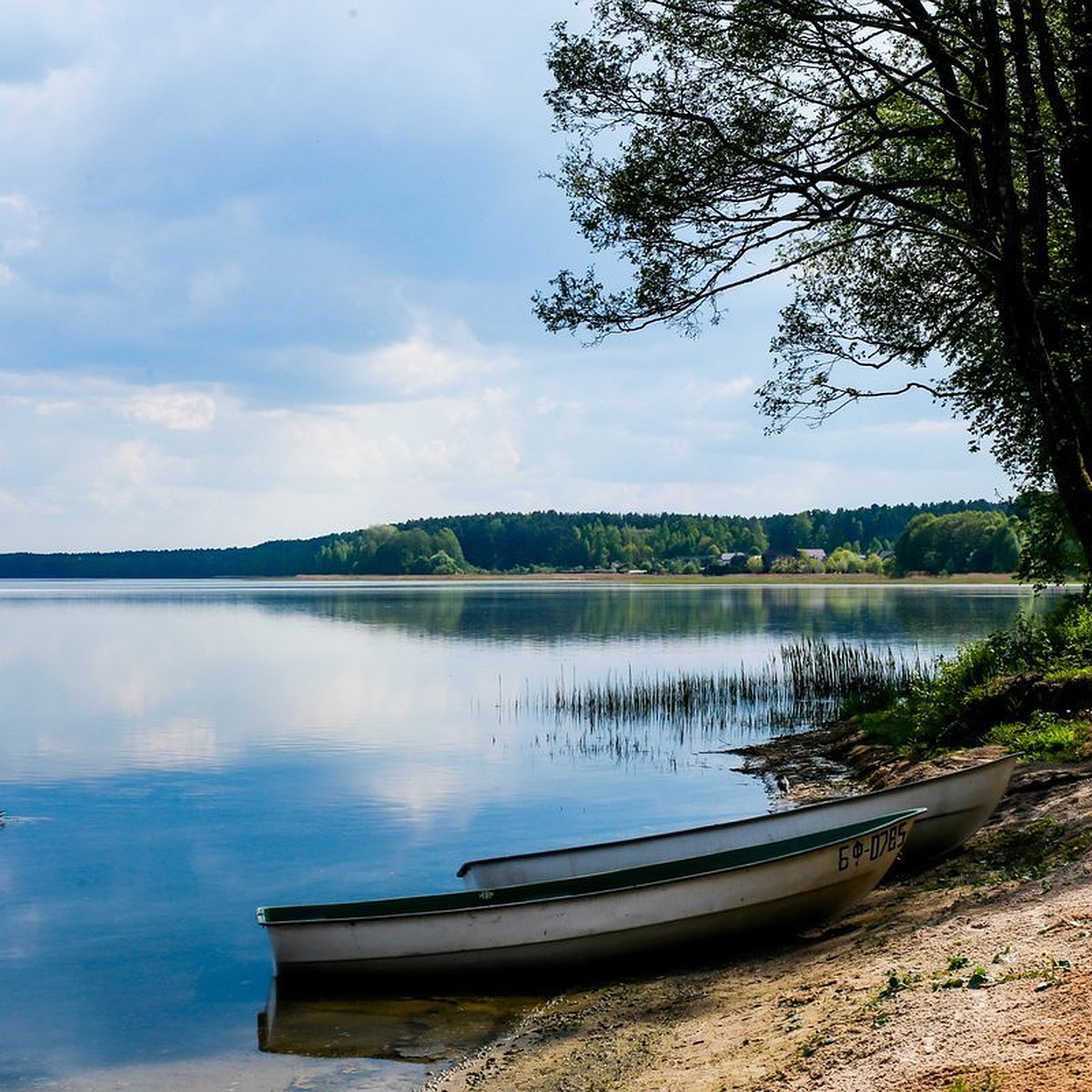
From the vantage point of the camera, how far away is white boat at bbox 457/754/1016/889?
10844 millimetres

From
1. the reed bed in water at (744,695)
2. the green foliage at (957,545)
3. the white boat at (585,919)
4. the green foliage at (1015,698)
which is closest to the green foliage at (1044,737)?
the green foliage at (1015,698)

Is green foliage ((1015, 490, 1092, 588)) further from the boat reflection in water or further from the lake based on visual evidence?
the boat reflection in water

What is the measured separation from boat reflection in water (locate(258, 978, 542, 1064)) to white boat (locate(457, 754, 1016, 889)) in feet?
5.94

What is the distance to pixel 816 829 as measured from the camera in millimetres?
11273

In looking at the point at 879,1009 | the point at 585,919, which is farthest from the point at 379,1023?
the point at 879,1009

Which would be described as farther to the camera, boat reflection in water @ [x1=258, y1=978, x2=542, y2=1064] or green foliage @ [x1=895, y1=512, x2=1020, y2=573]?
green foliage @ [x1=895, y1=512, x2=1020, y2=573]

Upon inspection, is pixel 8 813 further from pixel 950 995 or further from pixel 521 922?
pixel 950 995

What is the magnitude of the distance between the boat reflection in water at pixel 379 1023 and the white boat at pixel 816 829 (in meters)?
1.81

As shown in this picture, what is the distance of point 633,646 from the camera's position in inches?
1839

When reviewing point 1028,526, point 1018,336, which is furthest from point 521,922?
point 1028,526

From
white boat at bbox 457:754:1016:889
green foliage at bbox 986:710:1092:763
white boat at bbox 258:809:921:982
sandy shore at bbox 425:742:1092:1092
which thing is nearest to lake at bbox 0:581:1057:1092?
white boat at bbox 258:809:921:982

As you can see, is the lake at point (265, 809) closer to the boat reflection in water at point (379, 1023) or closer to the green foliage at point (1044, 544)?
the boat reflection in water at point (379, 1023)

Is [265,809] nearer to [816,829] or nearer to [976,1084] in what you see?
[816,829]

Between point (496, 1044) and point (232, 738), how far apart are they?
18810mm
